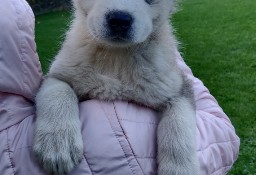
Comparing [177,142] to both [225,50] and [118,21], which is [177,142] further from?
[225,50]

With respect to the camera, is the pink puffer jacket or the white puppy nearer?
the pink puffer jacket

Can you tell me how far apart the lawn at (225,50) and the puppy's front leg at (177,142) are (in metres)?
0.97

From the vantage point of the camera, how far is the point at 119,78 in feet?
8.43

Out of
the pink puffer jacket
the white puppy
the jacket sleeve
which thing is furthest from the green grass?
the pink puffer jacket

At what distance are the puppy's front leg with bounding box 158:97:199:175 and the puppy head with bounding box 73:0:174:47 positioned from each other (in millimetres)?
422

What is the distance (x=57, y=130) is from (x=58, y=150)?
11cm

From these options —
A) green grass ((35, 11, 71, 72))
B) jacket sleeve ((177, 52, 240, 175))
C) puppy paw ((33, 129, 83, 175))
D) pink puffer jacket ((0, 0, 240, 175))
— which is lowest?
green grass ((35, 11, 71, 72))

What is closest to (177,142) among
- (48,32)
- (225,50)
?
(225,50)

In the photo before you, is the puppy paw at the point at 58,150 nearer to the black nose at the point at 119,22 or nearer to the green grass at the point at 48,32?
the black nose at the point at 119,22

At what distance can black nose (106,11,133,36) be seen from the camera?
2511 millimetres

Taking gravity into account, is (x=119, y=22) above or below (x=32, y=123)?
above

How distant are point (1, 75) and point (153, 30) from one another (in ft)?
3.49

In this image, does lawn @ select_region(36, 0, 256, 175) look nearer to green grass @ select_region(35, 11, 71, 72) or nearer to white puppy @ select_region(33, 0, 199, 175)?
green grass @ select_region(35, 11, 71, 72)

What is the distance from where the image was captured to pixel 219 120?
2.73 metres
